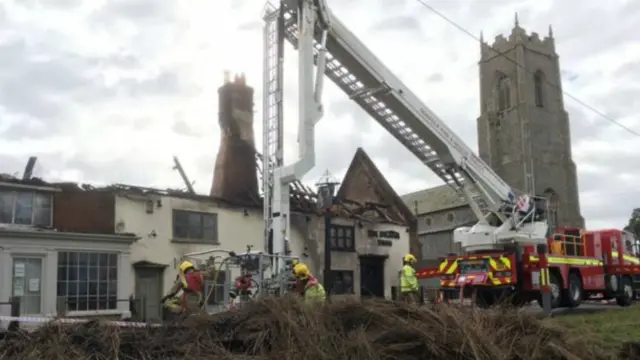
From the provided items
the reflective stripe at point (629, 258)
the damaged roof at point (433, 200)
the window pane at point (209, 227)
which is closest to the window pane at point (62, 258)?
the window pane at point (209, 227)

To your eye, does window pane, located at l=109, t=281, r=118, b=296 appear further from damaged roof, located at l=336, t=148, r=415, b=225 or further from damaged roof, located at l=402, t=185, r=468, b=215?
damaged roof, located at l=402, t=185, r=468, b=215

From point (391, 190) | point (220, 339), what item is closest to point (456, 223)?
point (391, 190)

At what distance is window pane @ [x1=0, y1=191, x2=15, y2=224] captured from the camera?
54.0 ft

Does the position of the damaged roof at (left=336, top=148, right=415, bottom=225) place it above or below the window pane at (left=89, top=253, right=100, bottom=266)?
above

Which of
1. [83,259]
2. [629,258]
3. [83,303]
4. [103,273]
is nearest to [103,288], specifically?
[103,273]

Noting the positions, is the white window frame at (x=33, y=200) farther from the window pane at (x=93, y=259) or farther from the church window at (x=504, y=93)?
the church window at (x=504, y=93)

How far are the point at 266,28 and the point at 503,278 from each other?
7671 mm

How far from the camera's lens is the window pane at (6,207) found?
1647 centimetres

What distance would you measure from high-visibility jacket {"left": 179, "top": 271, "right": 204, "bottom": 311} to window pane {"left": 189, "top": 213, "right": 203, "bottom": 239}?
339 inches

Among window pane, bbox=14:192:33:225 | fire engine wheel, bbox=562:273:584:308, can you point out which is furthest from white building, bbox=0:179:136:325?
fire engine wheel, bbox=562:273:584:308

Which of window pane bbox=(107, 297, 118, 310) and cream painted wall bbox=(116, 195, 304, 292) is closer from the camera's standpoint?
window pane bbox=(107, 297, 118, 310)

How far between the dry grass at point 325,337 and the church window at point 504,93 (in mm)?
61267

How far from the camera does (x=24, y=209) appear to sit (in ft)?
55.2

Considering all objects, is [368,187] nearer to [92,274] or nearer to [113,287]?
[113,287]
